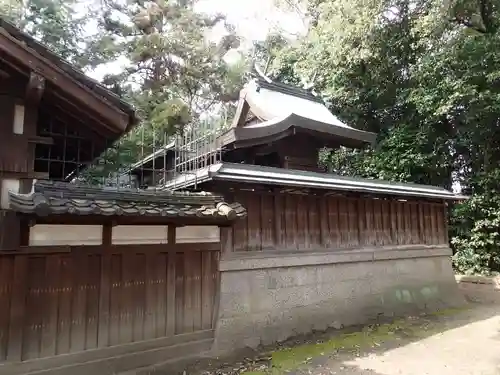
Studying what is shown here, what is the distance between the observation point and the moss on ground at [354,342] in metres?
7.19

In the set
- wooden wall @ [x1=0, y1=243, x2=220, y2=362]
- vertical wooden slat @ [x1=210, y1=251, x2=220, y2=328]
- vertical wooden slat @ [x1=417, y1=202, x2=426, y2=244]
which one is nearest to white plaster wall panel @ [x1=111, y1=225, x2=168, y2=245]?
wooden wall @ [x1=0, y1=243, x2=220, y2=362]

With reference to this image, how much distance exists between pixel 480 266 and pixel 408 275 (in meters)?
6.99

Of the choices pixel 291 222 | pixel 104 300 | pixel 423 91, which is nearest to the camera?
pixel 104 300

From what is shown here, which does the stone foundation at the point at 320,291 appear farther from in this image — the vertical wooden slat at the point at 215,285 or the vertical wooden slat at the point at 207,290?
the vertical wooden slat at the point at 207,290

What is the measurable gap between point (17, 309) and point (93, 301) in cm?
107

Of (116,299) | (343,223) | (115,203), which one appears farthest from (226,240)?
(343,223)

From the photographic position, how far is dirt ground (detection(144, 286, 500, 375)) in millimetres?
6777

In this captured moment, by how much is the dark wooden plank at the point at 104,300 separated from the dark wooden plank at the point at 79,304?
24 cm

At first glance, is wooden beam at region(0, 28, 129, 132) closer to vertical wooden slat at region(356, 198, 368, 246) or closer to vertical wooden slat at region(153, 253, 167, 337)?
vertical wooden slat at region(153, 253, 167, 337)

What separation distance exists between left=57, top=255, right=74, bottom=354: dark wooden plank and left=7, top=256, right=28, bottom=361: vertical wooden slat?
19.8 inches

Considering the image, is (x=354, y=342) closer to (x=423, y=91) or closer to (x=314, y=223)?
(x=314, y=223)

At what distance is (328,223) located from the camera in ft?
31.8

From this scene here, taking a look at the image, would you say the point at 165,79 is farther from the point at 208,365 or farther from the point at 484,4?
the point at 208,365

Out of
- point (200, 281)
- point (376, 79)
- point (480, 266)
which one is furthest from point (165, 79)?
point (480, 266)
